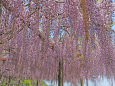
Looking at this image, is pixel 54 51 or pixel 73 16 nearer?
pixel 73 16

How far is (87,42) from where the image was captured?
17.2 feet

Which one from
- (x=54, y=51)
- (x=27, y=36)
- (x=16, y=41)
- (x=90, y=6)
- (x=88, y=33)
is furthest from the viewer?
(x=54, y=51)

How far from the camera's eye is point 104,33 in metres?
4.58

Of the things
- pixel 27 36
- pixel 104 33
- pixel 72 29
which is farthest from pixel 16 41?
pixel 104 33

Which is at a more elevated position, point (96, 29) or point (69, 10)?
point (69, 10)

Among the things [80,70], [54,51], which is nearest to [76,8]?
[54,51]

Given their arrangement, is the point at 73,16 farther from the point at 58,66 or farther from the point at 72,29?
the point at 58,66

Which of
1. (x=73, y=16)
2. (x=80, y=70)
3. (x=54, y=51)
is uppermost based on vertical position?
(x=73, y=16)

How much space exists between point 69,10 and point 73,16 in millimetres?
186

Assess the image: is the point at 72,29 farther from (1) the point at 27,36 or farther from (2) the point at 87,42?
(1) the point at 27,36

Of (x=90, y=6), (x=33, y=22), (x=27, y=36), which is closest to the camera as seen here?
(x=90, y=6)

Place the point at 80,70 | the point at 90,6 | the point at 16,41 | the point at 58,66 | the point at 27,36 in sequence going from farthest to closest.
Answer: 1. the point at 80,70
2. the point at 58,66
3. the point at 16,41
4. the point at 27,36
5. the point at 90,6

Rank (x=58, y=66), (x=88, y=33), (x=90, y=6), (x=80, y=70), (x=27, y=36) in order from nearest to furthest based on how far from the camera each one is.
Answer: (x=90, y=6), (x=88, y=33), (x=27, y=36), (x=58, y=66), (x=80, y=70)

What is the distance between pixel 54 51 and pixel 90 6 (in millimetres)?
4058
